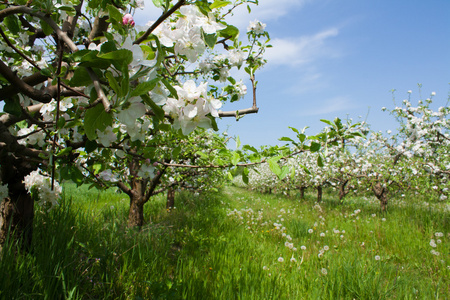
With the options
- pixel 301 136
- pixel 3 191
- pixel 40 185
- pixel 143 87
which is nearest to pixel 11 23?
pixel 143 87

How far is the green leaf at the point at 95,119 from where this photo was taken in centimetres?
69

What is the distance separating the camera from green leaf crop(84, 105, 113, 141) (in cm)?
69

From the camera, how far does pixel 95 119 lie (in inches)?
27.9

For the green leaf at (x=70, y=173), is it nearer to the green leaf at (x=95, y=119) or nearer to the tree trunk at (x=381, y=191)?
the green leaf at (x=95, y=119)

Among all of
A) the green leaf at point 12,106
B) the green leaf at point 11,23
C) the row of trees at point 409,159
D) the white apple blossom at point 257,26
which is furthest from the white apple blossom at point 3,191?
the row of trees at point 409,159

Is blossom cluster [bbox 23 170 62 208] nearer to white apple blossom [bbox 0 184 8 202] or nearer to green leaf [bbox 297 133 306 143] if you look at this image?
white apple blossom [bbox 0 184 8 202]

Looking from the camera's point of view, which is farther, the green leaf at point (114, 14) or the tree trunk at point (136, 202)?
the tree trunk at point (136, 202)

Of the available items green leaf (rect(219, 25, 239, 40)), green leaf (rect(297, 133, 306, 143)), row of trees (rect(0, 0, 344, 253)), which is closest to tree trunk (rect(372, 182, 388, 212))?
row of trees (rect(0, 0, 344, 253))

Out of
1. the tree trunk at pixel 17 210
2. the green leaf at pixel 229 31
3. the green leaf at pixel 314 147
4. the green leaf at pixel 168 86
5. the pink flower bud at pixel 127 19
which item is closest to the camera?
the green leaf at pixel 168 86

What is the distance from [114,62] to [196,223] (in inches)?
187

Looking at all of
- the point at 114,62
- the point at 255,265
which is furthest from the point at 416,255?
the point at 114,62

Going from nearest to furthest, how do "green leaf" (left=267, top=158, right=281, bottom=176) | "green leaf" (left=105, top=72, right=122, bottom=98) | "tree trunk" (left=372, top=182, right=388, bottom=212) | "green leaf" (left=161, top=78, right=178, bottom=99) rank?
"green leaf" (left=105, top=72, right=122, bottom=98) < "green leaf" (left=161, top=78, right=178, bottom=99) < "green leaf" (left=267, top=158, right=281, bottom=176) < "tree trunk" (left=372, top=182, right=388, bottom=212)

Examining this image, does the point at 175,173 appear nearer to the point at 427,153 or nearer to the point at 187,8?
the point at 187,8

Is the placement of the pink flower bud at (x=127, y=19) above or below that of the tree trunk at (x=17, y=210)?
above
